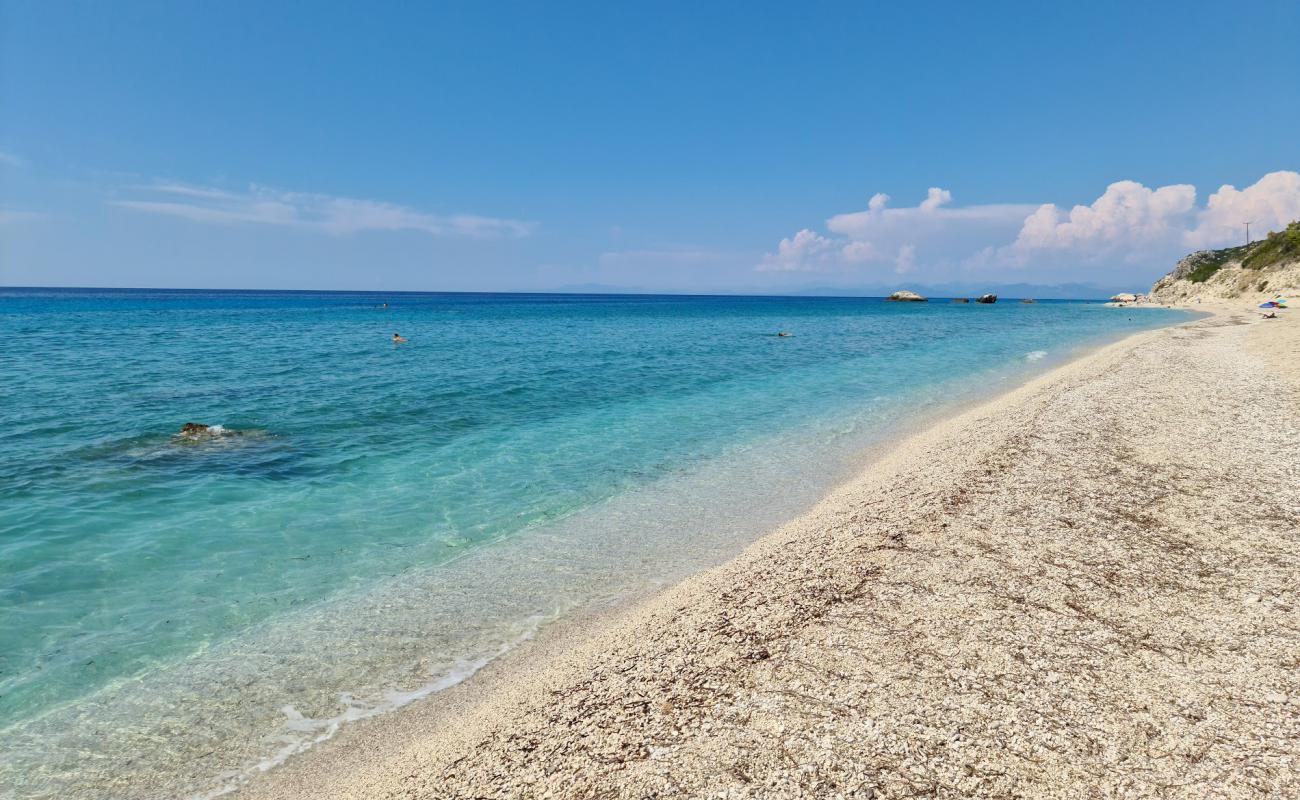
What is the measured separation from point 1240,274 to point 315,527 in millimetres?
140324

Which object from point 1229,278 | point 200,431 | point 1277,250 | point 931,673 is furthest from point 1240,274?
point 200,431

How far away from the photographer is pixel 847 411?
2294cm

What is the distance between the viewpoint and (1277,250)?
89688 millimetres

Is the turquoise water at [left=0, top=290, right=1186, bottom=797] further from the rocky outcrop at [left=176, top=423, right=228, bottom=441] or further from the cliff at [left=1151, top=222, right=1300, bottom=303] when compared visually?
the cliff at [left=1151, top=222, right=1300, bottom=303]

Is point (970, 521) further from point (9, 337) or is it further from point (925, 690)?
point (9, 337)

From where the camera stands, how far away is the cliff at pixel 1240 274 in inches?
3162

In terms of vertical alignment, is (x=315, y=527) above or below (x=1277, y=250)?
below

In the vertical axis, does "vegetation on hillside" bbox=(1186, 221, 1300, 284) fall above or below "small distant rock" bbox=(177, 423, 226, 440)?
above

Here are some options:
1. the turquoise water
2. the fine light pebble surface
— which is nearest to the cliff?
the turquoise water

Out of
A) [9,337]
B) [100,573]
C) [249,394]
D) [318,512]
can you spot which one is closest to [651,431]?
[318,512]

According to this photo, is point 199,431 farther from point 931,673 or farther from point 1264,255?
point 1264,255

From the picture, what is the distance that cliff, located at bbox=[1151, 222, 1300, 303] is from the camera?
80312mm

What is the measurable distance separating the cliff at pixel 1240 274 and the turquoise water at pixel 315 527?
87.6 m

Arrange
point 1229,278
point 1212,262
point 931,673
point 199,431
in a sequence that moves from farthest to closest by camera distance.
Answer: point 1212,262 < point 1229,278 < point 199,431 < point 931,673
